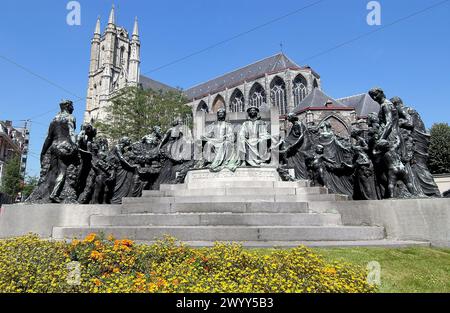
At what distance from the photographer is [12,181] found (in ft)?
140

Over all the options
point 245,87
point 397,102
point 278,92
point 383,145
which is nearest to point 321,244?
point 383,145

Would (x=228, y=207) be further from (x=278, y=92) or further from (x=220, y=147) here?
(x=278, y=92)

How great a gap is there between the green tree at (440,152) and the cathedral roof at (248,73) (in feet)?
92.2

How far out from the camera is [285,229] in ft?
21.9

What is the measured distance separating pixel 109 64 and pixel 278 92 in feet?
154

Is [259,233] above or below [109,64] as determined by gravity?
below

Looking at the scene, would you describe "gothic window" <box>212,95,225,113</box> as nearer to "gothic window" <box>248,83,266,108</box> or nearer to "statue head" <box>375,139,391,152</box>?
"gothic window" <box>248,83,266,108</box>

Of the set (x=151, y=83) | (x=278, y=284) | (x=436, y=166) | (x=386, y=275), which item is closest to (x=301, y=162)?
(x=386, y=275)

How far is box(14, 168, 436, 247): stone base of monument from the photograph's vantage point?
21.8 ft

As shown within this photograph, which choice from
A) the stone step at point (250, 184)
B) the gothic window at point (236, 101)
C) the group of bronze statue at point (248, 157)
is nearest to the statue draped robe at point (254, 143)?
the group of bronze statue at point (248, 157)

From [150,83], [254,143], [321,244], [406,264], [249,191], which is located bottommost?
[406,264]

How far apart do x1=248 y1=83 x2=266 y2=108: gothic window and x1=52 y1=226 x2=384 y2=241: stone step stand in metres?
56.8
